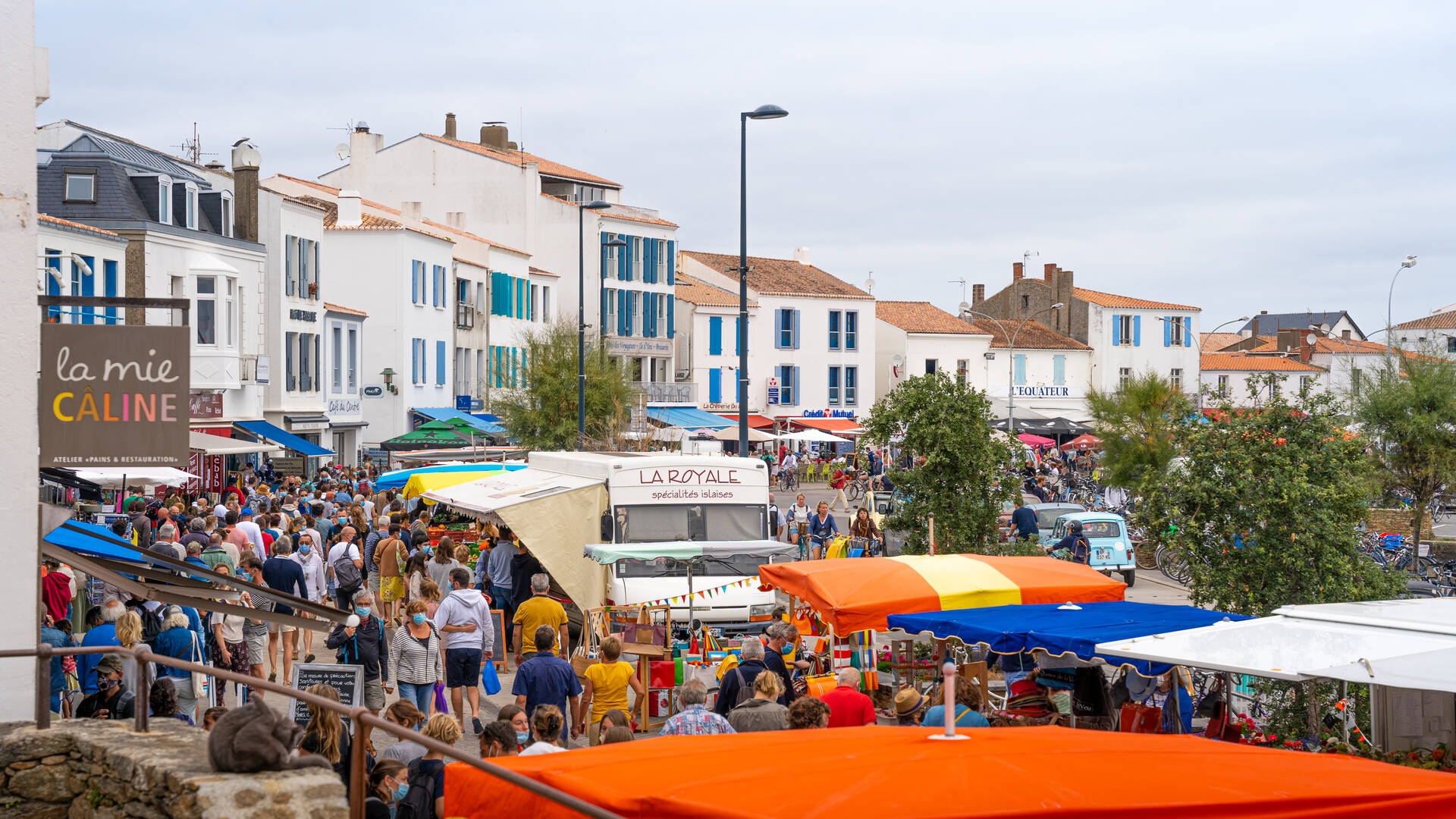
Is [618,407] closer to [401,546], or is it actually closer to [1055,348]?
[401,546]

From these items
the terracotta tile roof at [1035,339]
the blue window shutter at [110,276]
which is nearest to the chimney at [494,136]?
the terracotta tile roof at [1035,339]

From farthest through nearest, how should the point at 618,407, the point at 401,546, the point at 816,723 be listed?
1. the point at 618,407
2. the point at 401,546
3. the point at 816,723

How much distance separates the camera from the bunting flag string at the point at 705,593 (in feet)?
52.5

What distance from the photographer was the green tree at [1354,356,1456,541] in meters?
28.1

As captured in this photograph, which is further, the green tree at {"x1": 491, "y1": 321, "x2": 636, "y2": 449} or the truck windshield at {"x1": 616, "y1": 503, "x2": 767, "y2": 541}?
the green tree at {"x1": 491, "y1": 321, "x2": 636, "y2": 449}

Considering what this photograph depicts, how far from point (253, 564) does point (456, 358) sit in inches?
1502

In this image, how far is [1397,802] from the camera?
16.3 feet

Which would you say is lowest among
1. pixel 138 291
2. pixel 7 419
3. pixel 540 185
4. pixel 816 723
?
pixel 816 723

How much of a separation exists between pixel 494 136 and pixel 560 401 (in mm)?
25873

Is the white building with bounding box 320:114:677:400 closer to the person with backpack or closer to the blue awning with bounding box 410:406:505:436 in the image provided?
the blue awning with bounding box 410:406:505:436

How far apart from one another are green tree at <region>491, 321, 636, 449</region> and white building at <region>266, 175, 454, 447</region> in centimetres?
487

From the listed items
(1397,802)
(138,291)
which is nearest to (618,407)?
(138,291)

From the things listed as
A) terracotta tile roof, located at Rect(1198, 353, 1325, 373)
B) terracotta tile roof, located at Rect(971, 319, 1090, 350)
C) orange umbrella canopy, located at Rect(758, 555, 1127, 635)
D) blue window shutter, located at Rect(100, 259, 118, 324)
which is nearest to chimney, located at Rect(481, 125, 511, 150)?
terracotta tile roof, located at Rect(971, 319, 1090, 350)

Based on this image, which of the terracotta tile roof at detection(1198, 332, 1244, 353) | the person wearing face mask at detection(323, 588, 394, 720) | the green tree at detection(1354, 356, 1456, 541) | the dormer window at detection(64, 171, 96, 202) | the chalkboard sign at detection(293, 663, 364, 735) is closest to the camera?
the chalkboard sign at detection(293, 663, 364, 735)
